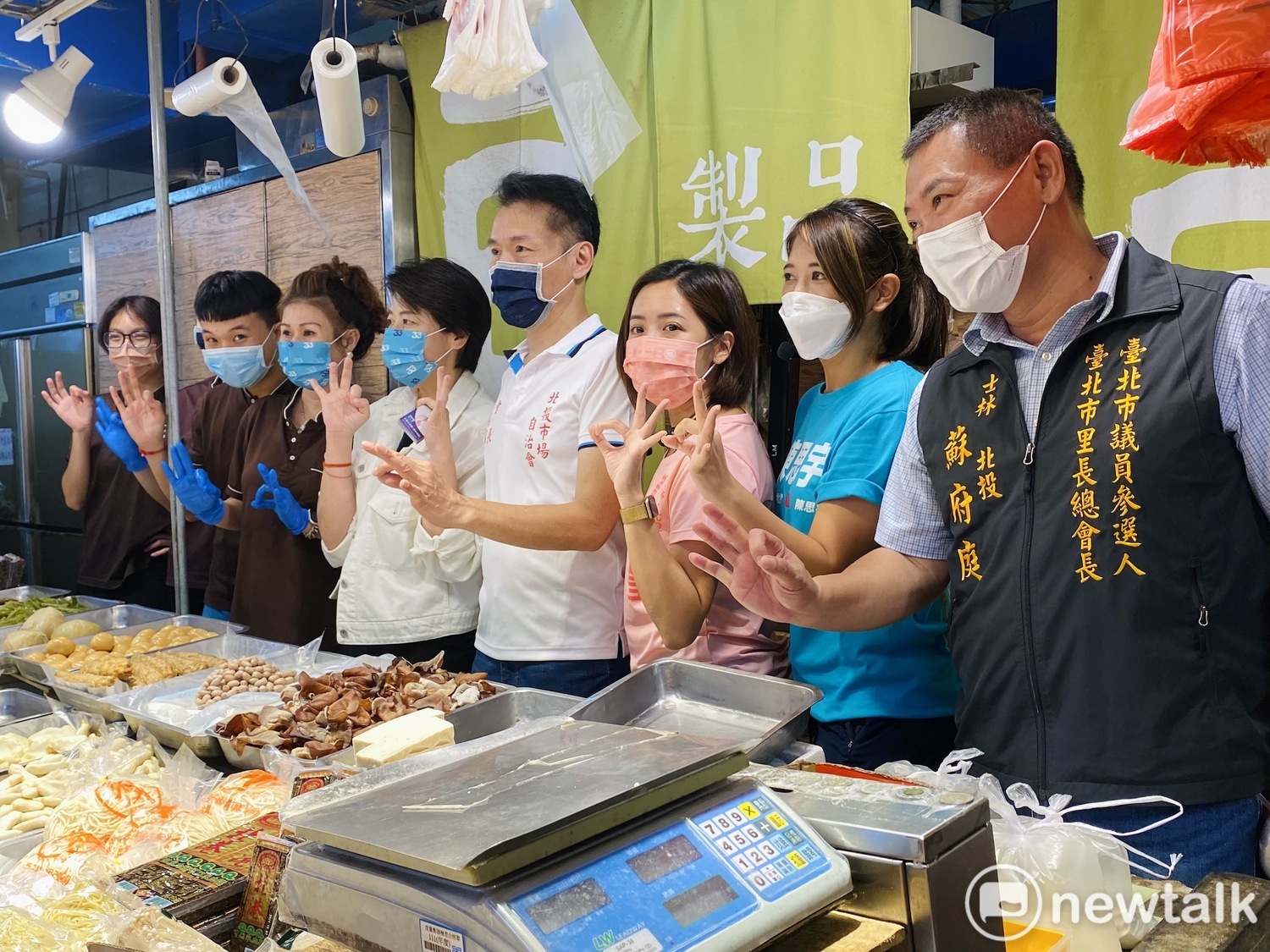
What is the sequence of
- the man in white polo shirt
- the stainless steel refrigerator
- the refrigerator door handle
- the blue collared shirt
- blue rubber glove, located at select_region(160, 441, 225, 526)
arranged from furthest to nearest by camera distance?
the refrigerator door handle < the stainless steel refrigerator < blue rubber glove, located at select_region(160, 441, 225, 526) < the man in white polo shirt < the blue collared shirt

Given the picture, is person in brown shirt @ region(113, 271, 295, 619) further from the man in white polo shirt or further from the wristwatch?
the wristwatch

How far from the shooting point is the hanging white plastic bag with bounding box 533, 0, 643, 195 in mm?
3061

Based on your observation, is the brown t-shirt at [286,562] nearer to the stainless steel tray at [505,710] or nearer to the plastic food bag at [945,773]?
the stainless steel tray at [505,710]

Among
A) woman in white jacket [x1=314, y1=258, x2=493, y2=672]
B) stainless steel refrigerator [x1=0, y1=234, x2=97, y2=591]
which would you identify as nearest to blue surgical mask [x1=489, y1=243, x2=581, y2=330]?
woman in white jacket [x1=314, y1=258, x2=493, y2=672]

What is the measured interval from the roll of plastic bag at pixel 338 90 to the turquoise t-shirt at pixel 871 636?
1815 mm

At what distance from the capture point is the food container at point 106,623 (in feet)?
8.45

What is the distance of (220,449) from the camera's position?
403 centimetres

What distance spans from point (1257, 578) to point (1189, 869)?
1.46 ft

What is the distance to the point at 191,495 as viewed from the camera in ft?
11.6

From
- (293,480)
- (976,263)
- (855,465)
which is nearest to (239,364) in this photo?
(293,480)

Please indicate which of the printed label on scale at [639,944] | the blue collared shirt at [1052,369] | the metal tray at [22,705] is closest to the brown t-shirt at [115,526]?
the metal tray at [22,705]

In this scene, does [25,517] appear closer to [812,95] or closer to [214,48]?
[214,48]

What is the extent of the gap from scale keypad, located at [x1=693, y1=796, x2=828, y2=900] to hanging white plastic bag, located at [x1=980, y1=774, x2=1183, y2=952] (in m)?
0.29

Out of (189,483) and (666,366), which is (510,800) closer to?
(666,366)
